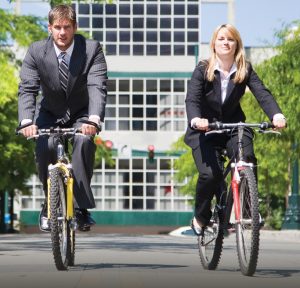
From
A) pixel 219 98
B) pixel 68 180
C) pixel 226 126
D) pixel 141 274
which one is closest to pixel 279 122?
pixel 226 126

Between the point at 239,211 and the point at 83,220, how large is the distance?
128 cm

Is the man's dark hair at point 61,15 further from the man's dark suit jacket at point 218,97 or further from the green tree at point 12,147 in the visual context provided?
the green tree at point 12,147

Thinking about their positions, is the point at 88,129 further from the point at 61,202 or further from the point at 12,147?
the point at 12,147

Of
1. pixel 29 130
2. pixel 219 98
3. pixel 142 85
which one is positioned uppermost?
pixel 142 85

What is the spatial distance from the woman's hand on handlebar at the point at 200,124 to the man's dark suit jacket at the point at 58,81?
77 cm

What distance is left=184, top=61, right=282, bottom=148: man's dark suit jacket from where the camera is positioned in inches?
376

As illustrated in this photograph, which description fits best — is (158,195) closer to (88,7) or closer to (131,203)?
(131,203)

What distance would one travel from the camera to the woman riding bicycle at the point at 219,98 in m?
9.55

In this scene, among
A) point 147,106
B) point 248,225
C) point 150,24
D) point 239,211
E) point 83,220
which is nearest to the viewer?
point 248,225

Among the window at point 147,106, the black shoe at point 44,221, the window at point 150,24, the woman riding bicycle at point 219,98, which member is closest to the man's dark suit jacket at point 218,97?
the woman riding bicycle at point 219,98

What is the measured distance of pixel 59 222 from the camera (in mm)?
9297

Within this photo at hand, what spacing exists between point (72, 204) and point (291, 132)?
23.7 meters

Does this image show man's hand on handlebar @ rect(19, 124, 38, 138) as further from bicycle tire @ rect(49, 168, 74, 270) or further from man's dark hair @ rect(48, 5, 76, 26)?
man's dark hair @ rect(48, 5, 76, 26)

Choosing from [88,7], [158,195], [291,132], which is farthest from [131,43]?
[291,132]
